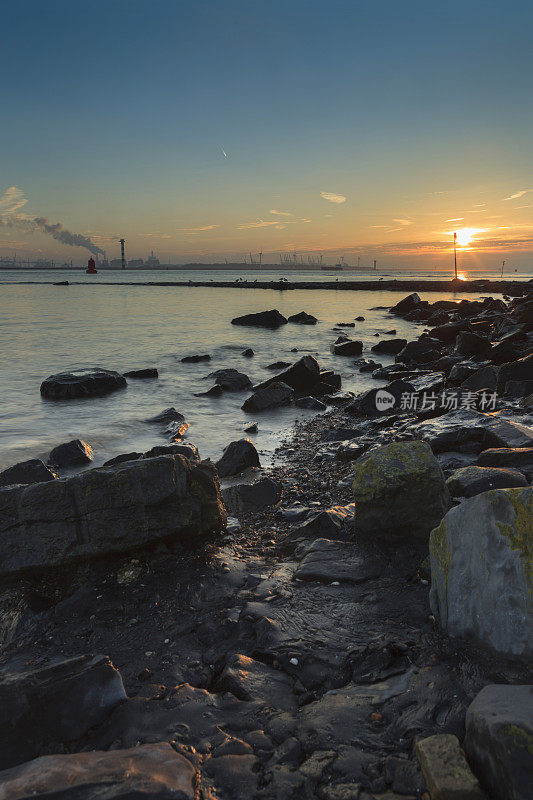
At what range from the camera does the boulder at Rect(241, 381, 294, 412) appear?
12.4 meters

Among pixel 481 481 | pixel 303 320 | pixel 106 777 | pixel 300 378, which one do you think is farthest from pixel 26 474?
pixel 303 320

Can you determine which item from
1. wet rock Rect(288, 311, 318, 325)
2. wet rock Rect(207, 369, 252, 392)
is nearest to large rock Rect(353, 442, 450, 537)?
wet rock Rect(207, 369, 252, 392)

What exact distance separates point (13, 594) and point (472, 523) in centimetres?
391

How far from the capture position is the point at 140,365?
21.6 meters

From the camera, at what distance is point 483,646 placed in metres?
2.90

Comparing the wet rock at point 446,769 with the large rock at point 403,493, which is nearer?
the wet rock at point 446,769

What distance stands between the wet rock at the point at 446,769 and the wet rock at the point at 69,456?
769 cm

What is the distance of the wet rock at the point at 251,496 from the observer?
6.22m

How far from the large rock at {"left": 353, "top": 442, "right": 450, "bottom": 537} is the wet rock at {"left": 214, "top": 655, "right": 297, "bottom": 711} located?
6.27ft

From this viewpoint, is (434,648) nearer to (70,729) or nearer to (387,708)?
(387,708)

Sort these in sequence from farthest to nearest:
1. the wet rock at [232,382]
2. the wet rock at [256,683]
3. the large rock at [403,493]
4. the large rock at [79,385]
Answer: the wet rock at [232,382] → the large rock at [79,385] → the large rock at [403,493] → the wet rock at [256,683]

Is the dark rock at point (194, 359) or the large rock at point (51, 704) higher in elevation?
the dark rock at point (194, 359)

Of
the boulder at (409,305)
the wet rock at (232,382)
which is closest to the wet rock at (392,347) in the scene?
the wet rock at (232,382)

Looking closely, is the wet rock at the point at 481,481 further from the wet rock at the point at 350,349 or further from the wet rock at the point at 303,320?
the wet rock at the point at 303,320
